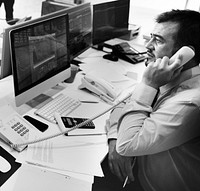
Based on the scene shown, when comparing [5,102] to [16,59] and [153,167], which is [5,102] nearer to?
[16,59]

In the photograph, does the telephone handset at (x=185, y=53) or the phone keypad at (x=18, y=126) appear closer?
the telephone handset at (x=185, y=53)

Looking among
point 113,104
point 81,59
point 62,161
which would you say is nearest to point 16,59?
point 62,161

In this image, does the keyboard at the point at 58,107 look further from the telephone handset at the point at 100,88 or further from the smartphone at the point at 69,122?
the telephone handset at the point at 100,88

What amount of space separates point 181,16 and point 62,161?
0.84m

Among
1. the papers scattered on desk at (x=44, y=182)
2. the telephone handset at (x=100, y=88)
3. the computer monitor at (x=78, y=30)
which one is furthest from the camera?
the computer monitor at (x=78, y=30)

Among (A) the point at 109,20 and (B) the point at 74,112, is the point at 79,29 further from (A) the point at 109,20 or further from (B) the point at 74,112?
(B) the point at 74,112

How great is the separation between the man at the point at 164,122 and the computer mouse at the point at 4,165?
44 centimetres

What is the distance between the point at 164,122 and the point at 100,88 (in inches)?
27.3

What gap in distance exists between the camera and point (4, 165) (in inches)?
43.7

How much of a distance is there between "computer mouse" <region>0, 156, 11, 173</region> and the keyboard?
0.34 metres

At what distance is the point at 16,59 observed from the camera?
1282 mm

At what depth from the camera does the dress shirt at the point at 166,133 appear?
3.39 feet

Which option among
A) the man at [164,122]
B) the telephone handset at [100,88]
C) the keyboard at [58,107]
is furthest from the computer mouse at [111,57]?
the man at [164,122]

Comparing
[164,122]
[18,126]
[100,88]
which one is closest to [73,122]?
[18,126]
